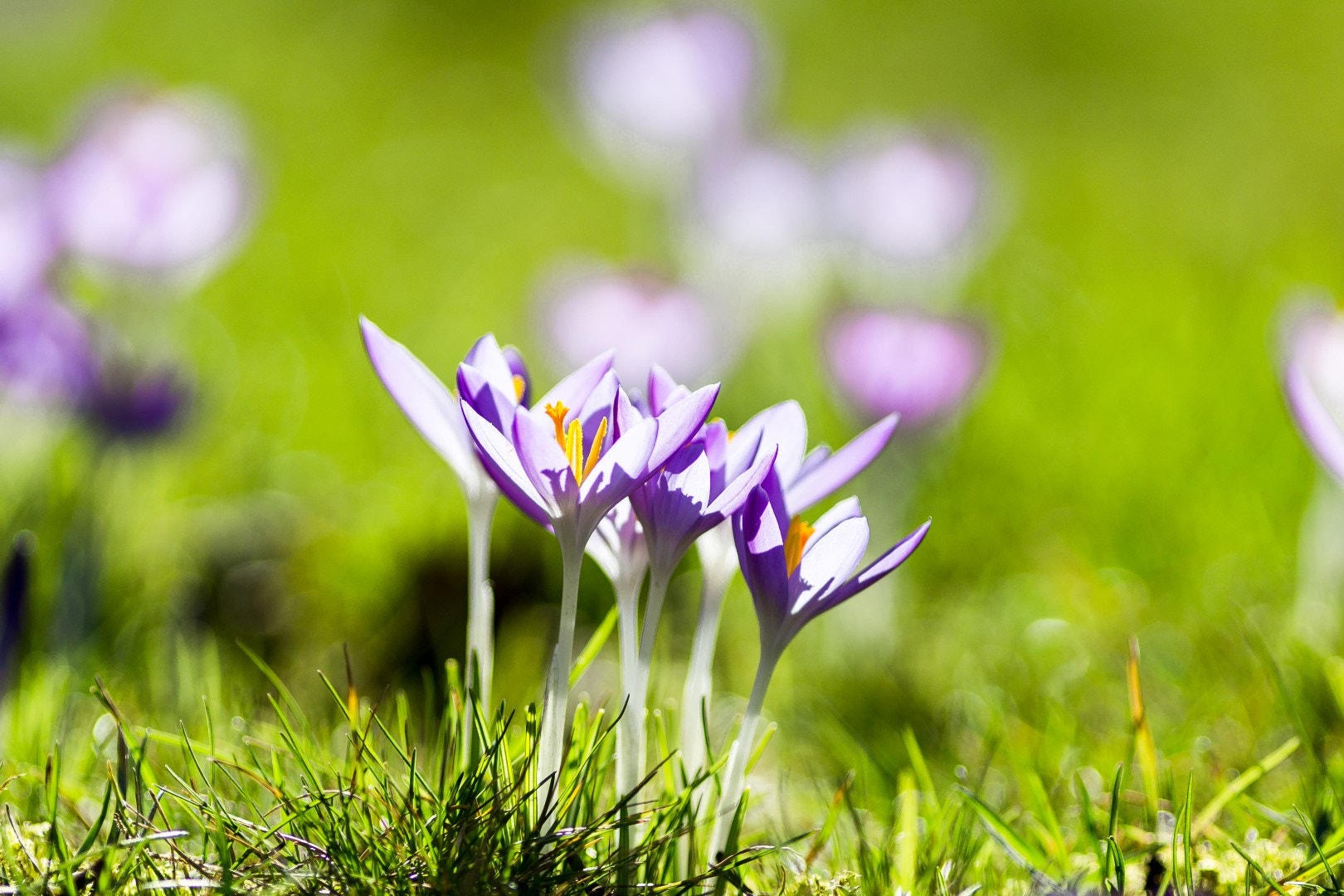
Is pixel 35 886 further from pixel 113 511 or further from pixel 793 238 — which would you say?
pixel 793 238

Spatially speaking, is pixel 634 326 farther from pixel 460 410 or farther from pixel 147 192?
pixel 460 410

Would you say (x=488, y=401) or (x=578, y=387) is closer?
(x=488, y=401)

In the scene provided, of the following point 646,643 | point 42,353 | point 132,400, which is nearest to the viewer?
point 646,643

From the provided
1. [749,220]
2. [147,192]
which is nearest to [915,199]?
[749,220]

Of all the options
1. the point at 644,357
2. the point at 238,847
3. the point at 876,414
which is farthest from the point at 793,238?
the point at 238,847

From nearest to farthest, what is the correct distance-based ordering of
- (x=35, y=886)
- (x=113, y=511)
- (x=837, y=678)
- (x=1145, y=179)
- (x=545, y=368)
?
(x=35, y=886) < (x=837, y=678) < (x=113, y=511) < (x=545, y=368) < (x=1145, y=179)

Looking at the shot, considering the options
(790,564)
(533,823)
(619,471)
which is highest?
(619,471)
